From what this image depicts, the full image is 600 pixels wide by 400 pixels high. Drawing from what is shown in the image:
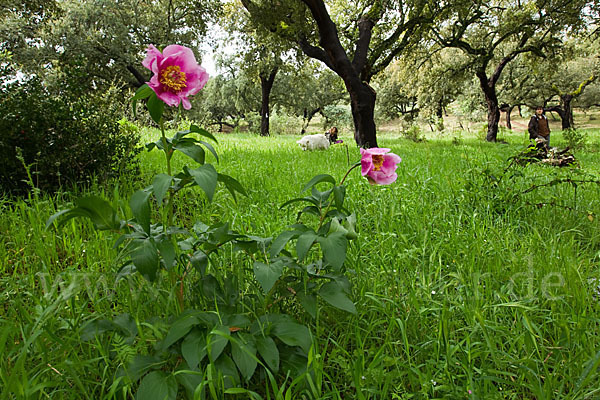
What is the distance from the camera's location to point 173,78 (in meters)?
1.11

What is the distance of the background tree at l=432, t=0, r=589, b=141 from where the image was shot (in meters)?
11.7

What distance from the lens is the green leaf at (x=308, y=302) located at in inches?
47.3

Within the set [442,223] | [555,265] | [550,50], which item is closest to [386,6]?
[550,50]

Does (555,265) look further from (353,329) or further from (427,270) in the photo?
(353,329)

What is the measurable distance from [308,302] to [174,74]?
92 centimetres

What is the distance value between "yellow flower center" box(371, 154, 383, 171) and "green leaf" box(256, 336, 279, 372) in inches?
30.5

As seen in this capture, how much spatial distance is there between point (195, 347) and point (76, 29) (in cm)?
1972

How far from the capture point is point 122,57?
15484 mm

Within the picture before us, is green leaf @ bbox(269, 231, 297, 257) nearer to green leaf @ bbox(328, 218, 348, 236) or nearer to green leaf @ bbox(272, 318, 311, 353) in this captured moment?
green leaf @ bbox(328, 218, 348, 236)

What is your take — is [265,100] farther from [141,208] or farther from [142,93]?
[141,208]

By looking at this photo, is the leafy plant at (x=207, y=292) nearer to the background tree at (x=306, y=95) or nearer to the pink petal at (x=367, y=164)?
the pink petal at (x=367, y=164)

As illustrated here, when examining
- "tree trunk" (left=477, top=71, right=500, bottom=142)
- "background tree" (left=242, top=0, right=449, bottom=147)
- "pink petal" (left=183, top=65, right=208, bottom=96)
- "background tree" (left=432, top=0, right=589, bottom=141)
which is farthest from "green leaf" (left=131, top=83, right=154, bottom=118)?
"tree trunk" (left=477, top=71, right=500, bottom=142)

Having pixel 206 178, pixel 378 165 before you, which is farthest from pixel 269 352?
pixel 378 165

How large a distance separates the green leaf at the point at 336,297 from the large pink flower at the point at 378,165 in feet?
1.49
